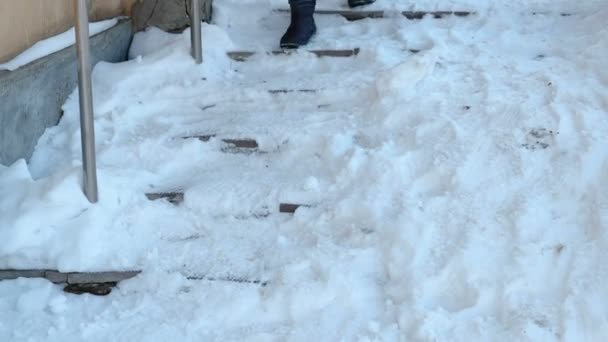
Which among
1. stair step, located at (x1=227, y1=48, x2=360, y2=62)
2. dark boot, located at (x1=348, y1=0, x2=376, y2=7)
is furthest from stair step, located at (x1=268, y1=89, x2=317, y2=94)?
dark boot, located at (x1=348, y1=0, x2=376, y2=7)

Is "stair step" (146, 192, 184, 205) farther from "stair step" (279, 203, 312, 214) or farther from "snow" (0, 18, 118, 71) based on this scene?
"snow" (0, 18, 118, 71)

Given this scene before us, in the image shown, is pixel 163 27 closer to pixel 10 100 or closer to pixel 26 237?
pixel 10 100

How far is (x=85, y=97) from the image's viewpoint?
7.18 ft

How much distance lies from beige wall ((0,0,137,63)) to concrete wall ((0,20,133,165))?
0.09 m

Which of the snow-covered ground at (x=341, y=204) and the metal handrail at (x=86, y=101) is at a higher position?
the metal handrail at (x=86, y=101)

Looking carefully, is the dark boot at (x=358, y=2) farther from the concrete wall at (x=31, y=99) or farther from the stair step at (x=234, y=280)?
the stair step at (x=234, y=280)

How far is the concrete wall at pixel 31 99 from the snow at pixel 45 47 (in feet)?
0.08

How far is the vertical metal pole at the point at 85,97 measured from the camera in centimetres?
212

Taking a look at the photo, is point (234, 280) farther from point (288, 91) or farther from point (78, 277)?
point (288, 91)

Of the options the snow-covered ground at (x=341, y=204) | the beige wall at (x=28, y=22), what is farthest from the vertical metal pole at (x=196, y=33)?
the beige wall at (x=28, y=22)

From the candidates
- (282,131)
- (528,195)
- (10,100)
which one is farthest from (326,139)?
(10,100)

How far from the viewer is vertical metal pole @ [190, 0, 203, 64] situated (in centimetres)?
314

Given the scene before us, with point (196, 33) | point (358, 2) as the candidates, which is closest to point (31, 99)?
point (196, 33)

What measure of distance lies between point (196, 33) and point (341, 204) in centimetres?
124
